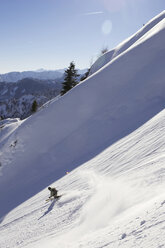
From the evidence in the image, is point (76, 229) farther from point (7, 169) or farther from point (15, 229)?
point (7, 169)

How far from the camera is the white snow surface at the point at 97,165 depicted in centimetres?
615

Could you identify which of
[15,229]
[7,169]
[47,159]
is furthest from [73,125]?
[15,229]

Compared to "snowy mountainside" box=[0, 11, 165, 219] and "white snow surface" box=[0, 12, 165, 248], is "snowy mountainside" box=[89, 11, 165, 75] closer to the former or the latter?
"snowy mountainside" box=[0, 11, 165, 219]

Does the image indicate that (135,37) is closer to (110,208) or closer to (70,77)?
(70,77)

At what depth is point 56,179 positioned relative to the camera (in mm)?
15297

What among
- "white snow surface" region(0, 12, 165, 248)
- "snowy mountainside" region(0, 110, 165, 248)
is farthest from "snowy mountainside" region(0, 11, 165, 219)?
"snowy mountainside" region(0, 110, 165, 248)

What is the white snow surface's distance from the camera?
20.2 feet

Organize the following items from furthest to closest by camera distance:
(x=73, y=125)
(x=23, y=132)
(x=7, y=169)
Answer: (x=23, y=132), (x=73, y=125), (x=7, y=169)

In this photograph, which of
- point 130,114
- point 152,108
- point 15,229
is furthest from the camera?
point 130,114

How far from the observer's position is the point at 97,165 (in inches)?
507

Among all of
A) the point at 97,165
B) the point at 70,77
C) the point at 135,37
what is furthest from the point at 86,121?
the point at 135,37

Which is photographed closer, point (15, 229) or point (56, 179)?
point (15, 229)

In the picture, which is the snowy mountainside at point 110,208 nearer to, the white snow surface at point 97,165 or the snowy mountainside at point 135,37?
the white snow surface at point 97,165

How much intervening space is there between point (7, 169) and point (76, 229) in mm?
14152
